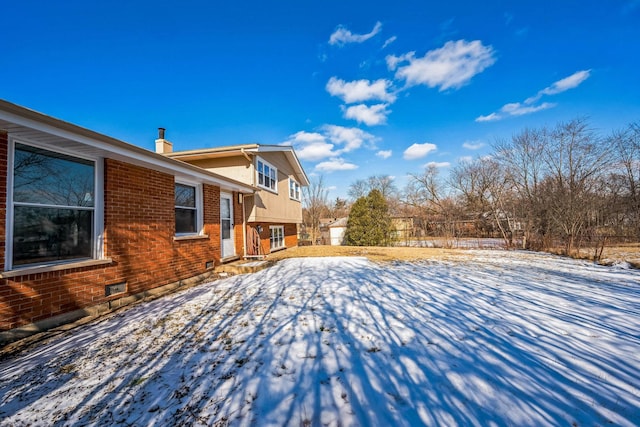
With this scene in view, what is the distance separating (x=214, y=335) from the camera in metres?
3.31

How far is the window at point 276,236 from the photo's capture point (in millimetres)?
13296

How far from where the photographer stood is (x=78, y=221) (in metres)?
4.19

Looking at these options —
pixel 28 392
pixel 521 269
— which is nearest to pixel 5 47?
pixel 28 392

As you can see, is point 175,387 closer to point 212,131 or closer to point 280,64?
point 280,64

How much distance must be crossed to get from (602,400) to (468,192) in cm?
3445

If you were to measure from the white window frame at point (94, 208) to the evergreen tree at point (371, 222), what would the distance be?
16.3 meters

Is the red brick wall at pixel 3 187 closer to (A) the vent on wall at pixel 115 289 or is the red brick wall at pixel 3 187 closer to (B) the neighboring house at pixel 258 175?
(A) the vent on wall at pixel 115 289

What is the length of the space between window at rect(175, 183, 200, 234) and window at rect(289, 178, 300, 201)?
26.8ft

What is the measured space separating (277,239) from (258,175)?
481cm

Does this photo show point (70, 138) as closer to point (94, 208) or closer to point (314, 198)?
point (94, 208)

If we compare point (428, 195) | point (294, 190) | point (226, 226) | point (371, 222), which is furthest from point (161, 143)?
point (428, 195)

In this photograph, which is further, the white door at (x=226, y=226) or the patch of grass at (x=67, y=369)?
the white door at (x=226, y=226)

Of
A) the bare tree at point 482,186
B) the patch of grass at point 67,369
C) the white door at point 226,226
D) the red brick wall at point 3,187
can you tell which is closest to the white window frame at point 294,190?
the white door at point 226,226

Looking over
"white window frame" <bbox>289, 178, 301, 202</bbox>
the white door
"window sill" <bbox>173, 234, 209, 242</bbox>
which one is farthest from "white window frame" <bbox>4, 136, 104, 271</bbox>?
"white window frame" <bbox>289, 178, 301, 202</bbox>
